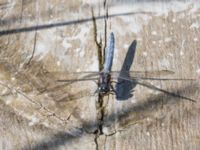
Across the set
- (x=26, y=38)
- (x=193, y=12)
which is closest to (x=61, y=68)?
(x=26, y=38)

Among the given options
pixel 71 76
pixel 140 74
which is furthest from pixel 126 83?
pixel 71 76

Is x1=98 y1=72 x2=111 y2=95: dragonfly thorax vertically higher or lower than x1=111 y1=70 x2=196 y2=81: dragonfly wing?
lower

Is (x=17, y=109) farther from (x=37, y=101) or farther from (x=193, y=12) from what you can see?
(x=193, y=12)

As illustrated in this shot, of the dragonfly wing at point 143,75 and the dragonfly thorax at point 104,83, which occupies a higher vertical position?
the dragonfly wing at point 143,75
